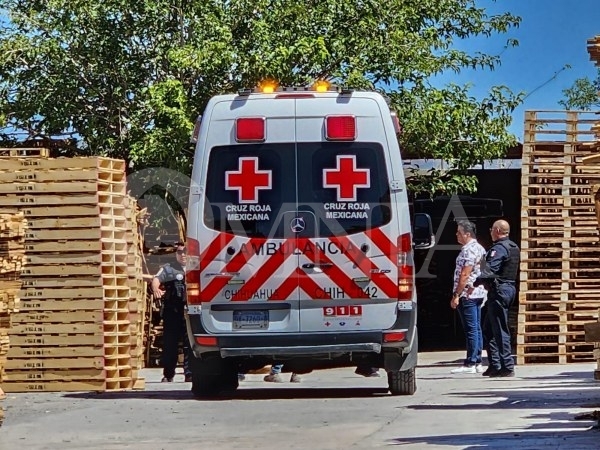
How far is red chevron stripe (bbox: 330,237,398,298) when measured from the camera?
1384 cm

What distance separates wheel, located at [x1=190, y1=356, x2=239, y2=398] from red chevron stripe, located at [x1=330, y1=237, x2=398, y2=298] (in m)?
1.69

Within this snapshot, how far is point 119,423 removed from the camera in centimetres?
1240

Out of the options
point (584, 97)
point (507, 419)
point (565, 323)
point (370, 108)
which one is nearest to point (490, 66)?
point (565, 323)

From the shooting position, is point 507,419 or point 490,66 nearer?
point 507,419

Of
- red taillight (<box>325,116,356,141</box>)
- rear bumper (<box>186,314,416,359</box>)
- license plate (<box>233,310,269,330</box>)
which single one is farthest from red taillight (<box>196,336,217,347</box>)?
red taillight (<box>325,116,356,141</box>)

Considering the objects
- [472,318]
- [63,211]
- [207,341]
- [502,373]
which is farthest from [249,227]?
[472,318]

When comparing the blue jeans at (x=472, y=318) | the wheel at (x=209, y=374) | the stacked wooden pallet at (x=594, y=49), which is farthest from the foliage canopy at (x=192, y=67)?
the stacked wooden pallet at (x=594, y=49)

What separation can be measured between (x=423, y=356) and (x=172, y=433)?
1471 cm

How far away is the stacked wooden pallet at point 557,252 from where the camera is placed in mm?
21484

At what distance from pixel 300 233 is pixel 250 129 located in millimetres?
1099

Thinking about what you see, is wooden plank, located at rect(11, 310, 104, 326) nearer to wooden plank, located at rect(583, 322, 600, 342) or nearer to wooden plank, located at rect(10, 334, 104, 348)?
wooden plank, located at rect(10, 334, 104, 348)

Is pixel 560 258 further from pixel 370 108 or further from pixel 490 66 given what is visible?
pixel 370 108

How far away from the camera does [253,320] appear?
14.0 metres

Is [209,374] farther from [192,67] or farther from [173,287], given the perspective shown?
[192,67]
